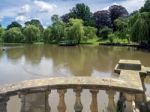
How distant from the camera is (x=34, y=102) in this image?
2535 millimetres

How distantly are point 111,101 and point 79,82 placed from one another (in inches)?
15.0

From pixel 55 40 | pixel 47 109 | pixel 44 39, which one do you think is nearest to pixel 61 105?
pixel 47 109

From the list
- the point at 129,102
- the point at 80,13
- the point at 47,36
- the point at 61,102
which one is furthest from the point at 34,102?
the point at 80,13

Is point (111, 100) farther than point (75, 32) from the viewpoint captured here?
No

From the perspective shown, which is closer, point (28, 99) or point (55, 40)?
point (28, 99)

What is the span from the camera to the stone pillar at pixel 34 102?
2.51m

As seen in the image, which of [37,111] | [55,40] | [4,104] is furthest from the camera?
[55,40]

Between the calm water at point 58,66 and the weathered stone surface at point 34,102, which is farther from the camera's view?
the calm water at point 58,66

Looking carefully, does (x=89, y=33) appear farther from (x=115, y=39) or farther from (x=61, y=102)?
(x=61, y=102)

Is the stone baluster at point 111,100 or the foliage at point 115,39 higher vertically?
the stone baluster at point 111,100

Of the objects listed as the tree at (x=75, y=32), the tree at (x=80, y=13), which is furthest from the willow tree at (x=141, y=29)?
the tree at (x=80, y=13)

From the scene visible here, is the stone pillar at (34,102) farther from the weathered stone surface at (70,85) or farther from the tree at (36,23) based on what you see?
the tree at (36,23)

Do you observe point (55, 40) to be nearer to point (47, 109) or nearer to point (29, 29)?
point (29, 29)

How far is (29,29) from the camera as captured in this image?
206 feet
